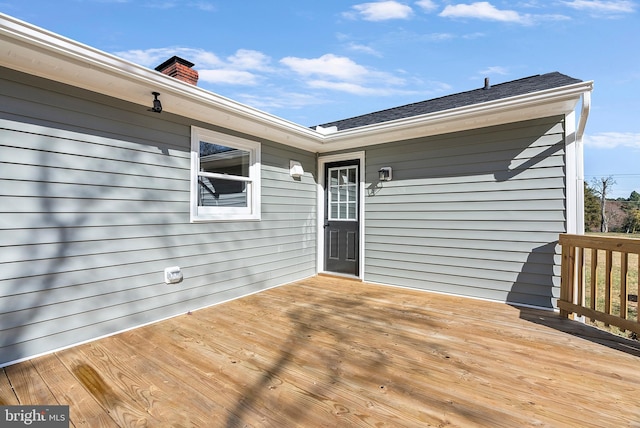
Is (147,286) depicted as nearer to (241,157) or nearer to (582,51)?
(241,157)

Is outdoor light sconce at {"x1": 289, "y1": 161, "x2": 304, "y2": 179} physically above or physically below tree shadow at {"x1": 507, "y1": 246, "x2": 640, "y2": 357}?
above

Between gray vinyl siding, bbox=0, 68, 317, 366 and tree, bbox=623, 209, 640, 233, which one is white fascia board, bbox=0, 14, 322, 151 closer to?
gray vinyl siding, bbox=0, 68, 317, 366

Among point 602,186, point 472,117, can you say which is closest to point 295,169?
point 472,117

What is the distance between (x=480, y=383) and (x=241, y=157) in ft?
12.1

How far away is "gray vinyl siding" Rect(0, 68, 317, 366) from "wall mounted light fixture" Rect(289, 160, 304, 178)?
147 cm

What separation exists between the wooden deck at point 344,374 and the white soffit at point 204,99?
229 cm

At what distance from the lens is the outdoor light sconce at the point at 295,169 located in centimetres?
479

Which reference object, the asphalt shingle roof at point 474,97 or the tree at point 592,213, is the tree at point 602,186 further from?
the asphalt shingle roof at point 474,97

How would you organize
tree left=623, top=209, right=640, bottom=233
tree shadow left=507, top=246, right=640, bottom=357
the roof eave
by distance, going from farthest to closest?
tree left=623, top=209, right=640, bottom=233 < tree shadow left=507, top=246, right=640, bottom=357 < the roof eave

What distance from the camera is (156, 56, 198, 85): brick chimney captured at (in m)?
3.39

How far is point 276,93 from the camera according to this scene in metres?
8.38

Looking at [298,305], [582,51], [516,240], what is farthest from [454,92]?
[298,305]

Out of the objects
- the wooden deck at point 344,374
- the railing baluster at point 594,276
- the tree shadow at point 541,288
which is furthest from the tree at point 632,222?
the wooden deck at point 344,374

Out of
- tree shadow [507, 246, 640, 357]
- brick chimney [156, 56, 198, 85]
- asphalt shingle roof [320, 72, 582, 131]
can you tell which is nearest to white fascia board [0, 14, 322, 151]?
brick chimney [156, 56, 198, 85]
